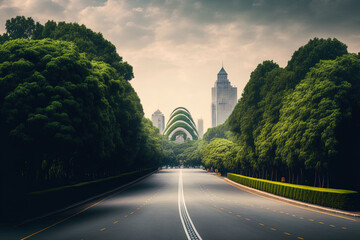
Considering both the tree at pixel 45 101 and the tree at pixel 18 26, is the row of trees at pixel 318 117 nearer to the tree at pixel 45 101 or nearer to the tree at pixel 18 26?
the tree at pixel 45 101

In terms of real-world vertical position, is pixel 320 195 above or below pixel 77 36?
below

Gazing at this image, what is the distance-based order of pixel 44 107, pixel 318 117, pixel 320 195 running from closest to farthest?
pixel 44 107 → pixel 320 195 → pixel 318 117

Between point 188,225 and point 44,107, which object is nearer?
point 188,225

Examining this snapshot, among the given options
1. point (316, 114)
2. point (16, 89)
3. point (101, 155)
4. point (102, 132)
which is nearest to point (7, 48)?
point (16, 89)

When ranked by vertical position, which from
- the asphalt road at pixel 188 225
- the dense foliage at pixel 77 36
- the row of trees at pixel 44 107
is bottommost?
the asphalt road at pixel 188 225

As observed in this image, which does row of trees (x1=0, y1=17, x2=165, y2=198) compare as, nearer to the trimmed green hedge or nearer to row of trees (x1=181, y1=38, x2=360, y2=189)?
the trimmed green hedge

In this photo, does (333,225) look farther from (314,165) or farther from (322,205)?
(314,165)

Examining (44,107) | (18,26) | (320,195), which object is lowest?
(320,195)

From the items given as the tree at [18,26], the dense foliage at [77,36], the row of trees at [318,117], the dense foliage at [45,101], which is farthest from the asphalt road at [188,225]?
the tree at [18,26]

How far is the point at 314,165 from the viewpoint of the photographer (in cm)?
2905

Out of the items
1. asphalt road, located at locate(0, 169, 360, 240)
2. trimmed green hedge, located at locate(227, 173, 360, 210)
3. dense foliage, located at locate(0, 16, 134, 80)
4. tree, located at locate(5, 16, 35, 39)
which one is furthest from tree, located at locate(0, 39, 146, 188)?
tree, located at locate(5, 16, 35, 39)

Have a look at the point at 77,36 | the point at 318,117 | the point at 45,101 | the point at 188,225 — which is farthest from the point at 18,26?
the point at 188,225

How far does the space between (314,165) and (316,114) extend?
4.13m

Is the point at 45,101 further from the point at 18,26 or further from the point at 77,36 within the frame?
the point at 18,26
